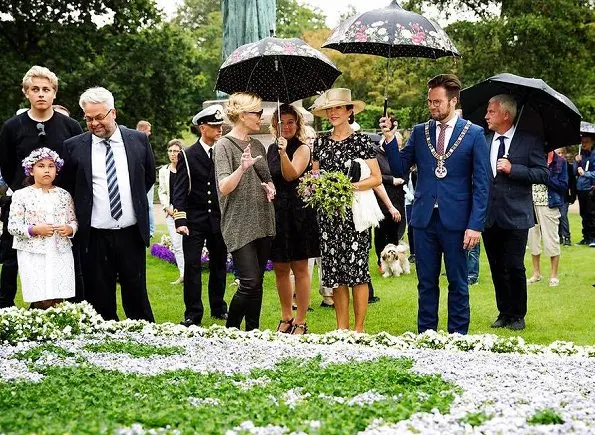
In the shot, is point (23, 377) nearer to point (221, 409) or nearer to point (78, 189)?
point (221, 409)

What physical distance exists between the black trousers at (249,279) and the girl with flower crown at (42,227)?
1.60 m

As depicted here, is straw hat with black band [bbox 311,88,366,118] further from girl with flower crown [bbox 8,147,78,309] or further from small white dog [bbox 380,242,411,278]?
small white dog [bbox 380,242,411,278]

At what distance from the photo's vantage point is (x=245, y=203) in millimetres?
7344

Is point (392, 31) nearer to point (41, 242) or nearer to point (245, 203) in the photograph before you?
point (245, 203)

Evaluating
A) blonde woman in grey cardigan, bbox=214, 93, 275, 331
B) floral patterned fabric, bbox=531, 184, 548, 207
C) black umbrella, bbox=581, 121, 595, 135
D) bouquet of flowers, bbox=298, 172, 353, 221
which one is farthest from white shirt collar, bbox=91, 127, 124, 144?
black umbrella, bbox=581, 121, 595, 135

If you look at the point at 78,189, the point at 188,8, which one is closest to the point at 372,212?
the point at 78,189

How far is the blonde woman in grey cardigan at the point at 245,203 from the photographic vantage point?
7.25m

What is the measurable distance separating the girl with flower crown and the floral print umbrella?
5.98ft

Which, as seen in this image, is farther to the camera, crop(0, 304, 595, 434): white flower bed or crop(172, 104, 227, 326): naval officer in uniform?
crop(172, 104, 227, 326): naval officer in uniform

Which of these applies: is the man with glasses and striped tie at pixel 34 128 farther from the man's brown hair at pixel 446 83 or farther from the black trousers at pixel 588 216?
the black trousers at pixel 588 216

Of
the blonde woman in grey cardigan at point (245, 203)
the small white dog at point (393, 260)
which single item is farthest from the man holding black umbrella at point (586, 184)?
the blonde woman in grey cardigan at point (245, 203)

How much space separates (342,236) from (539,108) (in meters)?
2.50

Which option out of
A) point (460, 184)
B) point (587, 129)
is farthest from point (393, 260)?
point (460, 184)

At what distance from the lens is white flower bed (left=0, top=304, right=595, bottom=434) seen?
421cm
